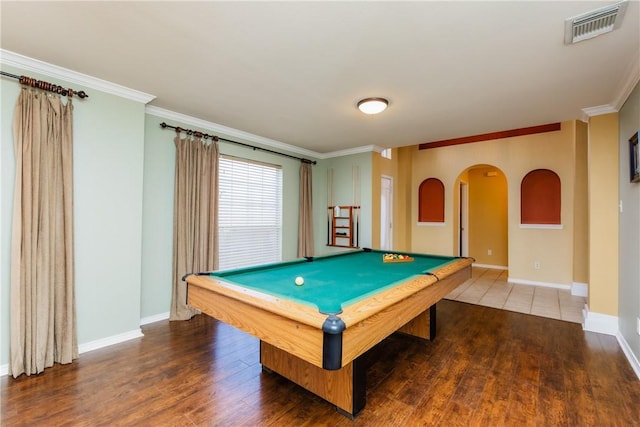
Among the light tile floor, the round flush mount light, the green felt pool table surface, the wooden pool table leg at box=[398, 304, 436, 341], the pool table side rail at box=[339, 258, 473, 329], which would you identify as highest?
the round flush mount light

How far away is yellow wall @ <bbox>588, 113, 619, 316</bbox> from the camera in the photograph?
9.70 ft

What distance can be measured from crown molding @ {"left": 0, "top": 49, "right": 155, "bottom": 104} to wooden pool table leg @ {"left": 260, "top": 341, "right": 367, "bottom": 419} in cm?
270

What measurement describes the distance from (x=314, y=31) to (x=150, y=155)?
2353 millimetres

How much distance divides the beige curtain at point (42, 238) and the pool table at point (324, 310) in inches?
46.2

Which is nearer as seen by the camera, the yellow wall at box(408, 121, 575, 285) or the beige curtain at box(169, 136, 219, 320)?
the beige curtain at box(169, 136, 219, 320)

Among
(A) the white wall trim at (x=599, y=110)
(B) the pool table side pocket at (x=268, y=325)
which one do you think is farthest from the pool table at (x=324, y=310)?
(A) the white wall trim at (x=599, y=110)

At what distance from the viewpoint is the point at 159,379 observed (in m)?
2.08

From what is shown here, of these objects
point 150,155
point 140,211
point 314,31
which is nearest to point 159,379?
point 140,211

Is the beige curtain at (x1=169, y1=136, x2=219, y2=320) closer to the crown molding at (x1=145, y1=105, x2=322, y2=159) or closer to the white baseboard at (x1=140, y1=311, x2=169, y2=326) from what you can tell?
the white baseboard at (x1=140, y1=311, x2=169, y2=326)

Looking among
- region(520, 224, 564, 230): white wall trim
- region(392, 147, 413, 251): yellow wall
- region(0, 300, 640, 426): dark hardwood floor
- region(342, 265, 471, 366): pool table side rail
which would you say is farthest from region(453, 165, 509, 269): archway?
region(342, 265, 471, 366): pool table side rail

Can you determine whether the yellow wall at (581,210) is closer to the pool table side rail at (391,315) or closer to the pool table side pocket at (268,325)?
the pool table side rail at (391,315)

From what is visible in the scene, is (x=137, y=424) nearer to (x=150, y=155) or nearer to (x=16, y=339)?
(x=16, y=339)

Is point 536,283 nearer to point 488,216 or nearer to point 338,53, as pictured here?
point 488,216

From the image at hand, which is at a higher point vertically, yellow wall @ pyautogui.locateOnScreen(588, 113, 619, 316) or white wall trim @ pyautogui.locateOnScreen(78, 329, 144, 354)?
yellow wall @ pyautogui.locateOnScreen(588, 113, 619, 316)
